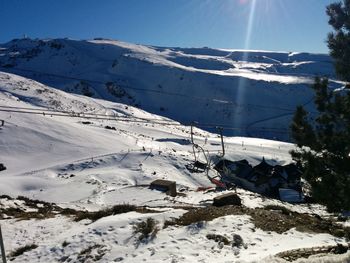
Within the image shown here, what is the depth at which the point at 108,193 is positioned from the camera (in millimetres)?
40438

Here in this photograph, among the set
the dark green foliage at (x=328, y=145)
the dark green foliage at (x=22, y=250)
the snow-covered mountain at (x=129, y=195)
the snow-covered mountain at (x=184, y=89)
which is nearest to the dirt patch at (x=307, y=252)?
the snow-covered mountain at (x=129, y=195)

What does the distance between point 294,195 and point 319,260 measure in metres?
41.4

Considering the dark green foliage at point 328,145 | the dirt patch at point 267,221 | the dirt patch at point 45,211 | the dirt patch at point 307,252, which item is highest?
the dark green foliage at point 328,145

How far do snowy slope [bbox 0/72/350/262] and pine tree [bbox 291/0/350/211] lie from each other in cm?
232

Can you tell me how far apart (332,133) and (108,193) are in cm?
2936

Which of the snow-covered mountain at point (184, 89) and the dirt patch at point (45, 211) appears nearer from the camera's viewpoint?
the dirt patch at point (45, 211)

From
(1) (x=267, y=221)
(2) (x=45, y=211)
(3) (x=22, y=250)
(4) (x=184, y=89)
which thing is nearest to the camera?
(3) (x=22, y=250)

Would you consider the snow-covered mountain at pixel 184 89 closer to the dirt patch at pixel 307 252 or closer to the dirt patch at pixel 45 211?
the dirt patch at pixel 45 211

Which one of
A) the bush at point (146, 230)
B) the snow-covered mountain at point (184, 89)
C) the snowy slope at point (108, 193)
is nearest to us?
the snowy slope at point (108, 193)

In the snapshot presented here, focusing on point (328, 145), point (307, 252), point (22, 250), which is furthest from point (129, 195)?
point (328, 145)

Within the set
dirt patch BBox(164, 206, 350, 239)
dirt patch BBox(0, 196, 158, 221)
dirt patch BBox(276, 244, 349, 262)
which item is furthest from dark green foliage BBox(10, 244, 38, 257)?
dirt patch BBox(276, 244, 349, 262)

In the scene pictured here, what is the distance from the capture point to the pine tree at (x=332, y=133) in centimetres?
1368

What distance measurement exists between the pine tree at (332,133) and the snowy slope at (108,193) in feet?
7.62

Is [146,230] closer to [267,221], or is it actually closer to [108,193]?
[267,221]
